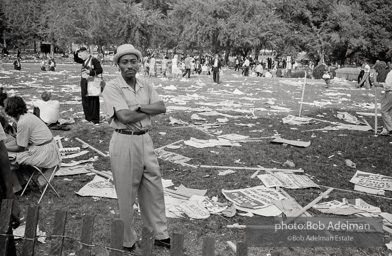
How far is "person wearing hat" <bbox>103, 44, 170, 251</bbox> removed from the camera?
10.8ft

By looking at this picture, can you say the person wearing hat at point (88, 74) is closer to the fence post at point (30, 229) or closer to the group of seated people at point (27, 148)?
the group of seated people at point (27, 148)

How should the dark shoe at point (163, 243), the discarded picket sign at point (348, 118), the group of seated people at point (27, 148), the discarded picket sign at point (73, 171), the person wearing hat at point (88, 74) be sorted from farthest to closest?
the discarded picket sign at point (348, 118) → the person wearing hat at point (88, 74) → the discarded picket sign at point (73, 171) → the group of seated people at point (27, 148) → the dark shoe at point (163, 243)

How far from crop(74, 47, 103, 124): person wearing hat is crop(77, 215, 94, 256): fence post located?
711 centimetres

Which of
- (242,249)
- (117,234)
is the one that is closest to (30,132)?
(117,234)

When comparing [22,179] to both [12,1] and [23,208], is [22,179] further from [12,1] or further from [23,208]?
[12,1]

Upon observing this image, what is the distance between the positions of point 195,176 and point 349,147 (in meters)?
3.72

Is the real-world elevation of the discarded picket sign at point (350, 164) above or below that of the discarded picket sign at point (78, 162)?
above

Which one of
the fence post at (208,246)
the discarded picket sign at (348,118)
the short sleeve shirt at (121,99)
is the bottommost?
the discarded picket sign at (348,118)

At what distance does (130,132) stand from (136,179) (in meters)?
0.42

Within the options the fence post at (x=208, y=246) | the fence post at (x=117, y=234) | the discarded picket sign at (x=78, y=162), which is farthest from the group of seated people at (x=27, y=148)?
the fence post at (x=208, y=246)

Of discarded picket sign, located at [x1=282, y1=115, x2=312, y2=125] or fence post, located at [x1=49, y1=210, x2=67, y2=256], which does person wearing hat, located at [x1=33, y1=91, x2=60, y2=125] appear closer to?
discarded picket sign, located at [x1=282, y1=115, x2=312, y2=125]

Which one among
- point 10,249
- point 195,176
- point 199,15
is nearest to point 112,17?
point 199,15

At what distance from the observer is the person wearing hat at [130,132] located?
3.30 metres

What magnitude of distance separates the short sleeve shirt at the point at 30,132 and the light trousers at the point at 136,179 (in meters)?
1.95
